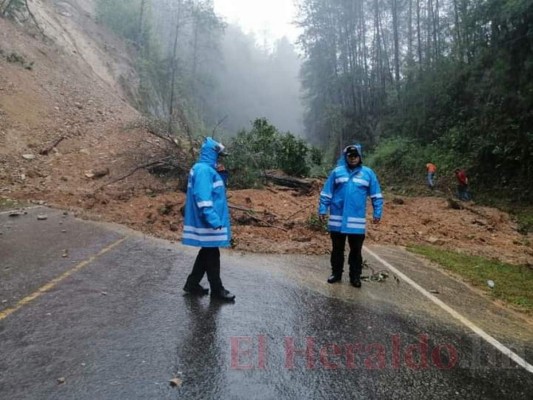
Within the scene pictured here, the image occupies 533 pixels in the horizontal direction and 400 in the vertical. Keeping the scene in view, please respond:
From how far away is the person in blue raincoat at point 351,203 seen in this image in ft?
19.7

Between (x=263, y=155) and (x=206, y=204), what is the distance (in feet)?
40.5

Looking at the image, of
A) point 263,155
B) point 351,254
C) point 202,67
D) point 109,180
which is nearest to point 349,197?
point 351,254

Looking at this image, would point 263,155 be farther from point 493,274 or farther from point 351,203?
point 351,203

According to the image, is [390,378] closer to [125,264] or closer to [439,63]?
[125,264]

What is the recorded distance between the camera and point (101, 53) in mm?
30578

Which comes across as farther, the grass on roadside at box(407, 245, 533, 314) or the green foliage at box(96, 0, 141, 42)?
the green foliage at box(96, 0, 141, 42)

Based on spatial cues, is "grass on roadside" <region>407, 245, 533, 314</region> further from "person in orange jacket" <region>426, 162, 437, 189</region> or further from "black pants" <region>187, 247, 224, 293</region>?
"person in orange jacket" <region>426, 162, 437, 189</region>

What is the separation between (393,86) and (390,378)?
31460mm

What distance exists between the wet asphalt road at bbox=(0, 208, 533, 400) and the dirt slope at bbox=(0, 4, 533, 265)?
268 centimetres

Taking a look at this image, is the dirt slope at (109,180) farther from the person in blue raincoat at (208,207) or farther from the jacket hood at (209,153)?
the jacket hood at (209,153)

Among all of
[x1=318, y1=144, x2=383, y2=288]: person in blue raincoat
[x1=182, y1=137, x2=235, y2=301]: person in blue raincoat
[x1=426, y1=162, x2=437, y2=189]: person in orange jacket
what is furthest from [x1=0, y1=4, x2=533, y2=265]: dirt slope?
[x1=182, y1=137, x2=235, y2=301]: person in blue raincoat

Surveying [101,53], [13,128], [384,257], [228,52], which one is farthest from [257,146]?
[228,52]

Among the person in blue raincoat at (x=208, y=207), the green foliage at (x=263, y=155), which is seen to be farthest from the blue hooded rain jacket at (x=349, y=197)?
the green foliage at (x=263, y=155)

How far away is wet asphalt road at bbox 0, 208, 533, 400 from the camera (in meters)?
3.39
